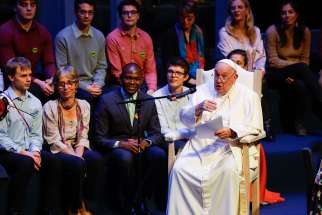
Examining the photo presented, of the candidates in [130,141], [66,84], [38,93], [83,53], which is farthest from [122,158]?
[83,53]

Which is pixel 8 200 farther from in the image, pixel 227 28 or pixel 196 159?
pixel 227 28

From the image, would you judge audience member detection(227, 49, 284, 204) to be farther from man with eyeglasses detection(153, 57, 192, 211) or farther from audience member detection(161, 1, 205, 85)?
audience member detection(161, 1, 205, 85)

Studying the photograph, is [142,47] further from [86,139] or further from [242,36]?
[86,139]

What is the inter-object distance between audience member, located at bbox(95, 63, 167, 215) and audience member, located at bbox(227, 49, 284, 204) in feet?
2.68

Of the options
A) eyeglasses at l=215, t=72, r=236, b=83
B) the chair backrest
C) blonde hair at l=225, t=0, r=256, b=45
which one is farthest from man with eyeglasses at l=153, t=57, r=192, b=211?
blonde hair at l=225, t=0, r=256, b=45

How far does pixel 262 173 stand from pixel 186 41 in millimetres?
1679

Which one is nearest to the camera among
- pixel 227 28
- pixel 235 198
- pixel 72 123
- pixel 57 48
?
pixel 235 198

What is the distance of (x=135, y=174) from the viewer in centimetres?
682

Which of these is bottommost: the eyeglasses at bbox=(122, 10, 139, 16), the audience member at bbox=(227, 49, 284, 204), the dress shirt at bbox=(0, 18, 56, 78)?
the audience member at bbox=(227, 49, 284, 204)

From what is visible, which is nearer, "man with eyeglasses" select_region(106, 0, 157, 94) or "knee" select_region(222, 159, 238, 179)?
"knee" select_region(222, 159, 238, 179)

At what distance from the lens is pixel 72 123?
6793 mm

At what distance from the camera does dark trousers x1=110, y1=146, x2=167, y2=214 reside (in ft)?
22.0

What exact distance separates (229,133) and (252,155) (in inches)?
12.7

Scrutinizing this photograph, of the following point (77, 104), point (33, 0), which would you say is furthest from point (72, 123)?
point (33, 0)
